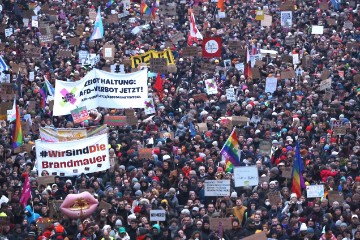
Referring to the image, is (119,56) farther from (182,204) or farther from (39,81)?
(182,204)

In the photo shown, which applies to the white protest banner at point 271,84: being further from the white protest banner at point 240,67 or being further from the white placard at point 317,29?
the white placard at point 317,29

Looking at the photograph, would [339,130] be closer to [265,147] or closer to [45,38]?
[265,147]

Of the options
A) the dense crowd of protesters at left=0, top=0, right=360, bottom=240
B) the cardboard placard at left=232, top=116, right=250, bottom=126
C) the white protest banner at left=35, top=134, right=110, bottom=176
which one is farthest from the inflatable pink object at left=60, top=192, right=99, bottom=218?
the cardboard placard at left=232, top=116, right=250, bottom=126

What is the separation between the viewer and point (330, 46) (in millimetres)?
34594

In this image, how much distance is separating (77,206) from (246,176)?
3.11 metres

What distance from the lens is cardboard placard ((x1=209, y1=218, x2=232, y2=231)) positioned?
20.9 m

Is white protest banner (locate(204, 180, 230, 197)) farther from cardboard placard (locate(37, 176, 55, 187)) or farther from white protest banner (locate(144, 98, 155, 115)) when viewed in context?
white protest banner (locate(144, 98, 155, 115))

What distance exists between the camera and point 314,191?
22250mm

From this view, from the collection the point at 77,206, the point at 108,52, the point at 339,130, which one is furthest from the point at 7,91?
the point at 77,206

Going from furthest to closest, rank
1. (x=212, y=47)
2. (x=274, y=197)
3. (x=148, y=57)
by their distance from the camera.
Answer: (x=212, y=47), (x=148, y=57), (x=274, y=197)

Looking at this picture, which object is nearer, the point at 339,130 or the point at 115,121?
the point at 339,130

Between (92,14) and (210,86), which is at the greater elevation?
(92,14)

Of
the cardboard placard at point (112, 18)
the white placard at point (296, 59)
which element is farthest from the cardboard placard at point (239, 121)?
the cardboard placard at point (112, 18)

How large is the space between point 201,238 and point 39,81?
1141 cm
